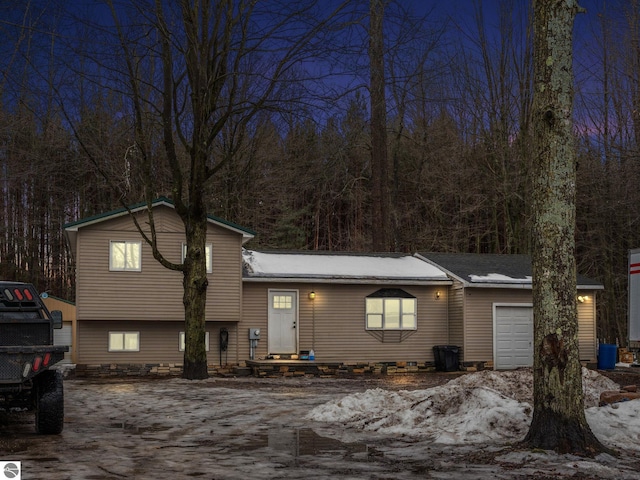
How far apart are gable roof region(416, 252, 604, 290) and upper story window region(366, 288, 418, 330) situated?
5.98 ft

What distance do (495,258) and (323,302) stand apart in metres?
7.60

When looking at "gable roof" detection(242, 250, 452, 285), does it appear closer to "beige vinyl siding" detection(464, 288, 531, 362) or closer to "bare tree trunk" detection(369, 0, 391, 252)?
"beige vinyl siding" detection(464, 288, 531, 362)

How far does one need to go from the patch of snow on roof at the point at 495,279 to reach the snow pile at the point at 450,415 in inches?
500

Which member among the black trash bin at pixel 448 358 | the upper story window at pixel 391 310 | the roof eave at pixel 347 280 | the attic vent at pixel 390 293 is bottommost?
the black trash bin at pixel 448 358

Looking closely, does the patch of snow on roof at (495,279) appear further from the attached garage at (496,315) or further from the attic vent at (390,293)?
the attic vent at (390,293)

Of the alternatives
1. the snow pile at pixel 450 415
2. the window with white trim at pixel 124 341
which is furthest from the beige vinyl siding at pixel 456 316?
the snow pile at pixel 450 415

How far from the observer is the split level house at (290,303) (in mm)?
24094

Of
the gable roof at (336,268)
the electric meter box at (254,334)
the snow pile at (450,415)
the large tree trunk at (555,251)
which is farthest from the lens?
the gable roof at (336,268)

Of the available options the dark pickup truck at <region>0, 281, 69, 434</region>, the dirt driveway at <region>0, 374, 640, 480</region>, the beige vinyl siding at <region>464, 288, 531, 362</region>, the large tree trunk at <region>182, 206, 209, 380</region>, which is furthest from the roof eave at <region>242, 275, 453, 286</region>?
the dark pickup truck at <region>0, 281, 69, 434</region>

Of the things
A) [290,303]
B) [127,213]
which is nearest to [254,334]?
[290,303]

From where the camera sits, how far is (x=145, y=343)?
2467cm

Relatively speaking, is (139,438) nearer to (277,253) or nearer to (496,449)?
(496,449)

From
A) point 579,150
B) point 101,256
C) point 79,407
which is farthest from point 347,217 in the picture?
point 79,407

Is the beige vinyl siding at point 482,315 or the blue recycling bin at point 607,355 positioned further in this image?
the blue recycling bin at point 607,355
